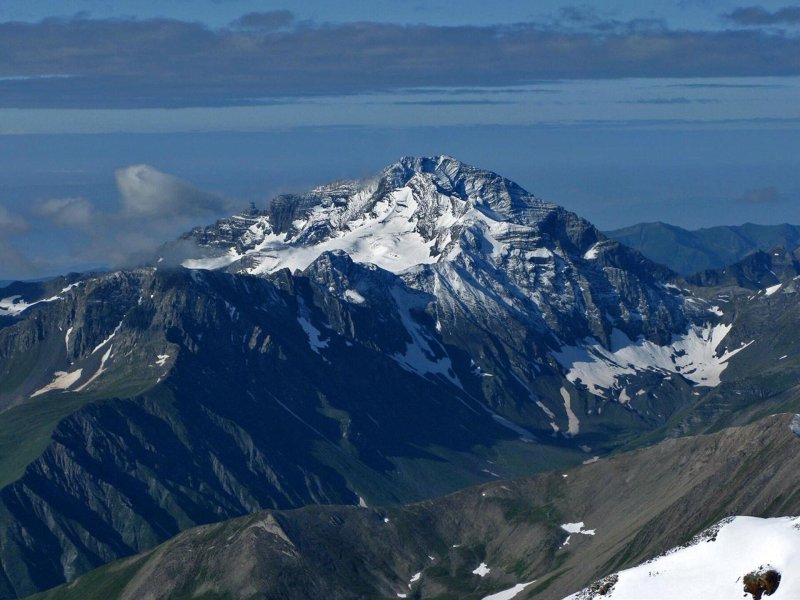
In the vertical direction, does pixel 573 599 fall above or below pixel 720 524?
below

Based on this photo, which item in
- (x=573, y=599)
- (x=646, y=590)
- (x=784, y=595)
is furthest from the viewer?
(x=573, y=599)

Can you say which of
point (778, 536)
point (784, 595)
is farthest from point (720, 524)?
point (784, 595)

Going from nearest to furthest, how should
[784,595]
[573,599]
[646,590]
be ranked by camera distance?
[784,595], [646,590], [573,599]

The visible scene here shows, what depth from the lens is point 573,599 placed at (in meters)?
198

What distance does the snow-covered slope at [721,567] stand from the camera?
17100 centimetres

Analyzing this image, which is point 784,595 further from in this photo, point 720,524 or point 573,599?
point 573,599

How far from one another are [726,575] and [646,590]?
8.99m

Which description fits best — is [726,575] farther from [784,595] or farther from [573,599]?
[573,599]

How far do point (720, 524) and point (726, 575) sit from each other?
15051 millimetres

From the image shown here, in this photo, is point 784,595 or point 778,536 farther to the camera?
point 778,536

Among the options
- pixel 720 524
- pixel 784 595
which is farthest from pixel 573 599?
pixel 784 595

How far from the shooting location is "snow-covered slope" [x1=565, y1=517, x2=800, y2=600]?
561 ft

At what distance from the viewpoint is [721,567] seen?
177375 millimetres

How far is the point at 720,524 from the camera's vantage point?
189250 millimetres
